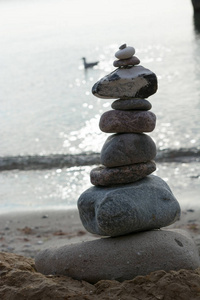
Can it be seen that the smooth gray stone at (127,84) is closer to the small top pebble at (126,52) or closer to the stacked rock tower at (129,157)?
the stacked rock tower at (129,157)

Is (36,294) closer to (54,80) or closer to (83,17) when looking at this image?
(54,80)

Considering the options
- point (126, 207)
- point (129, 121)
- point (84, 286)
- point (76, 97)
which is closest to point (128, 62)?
point (129, 121)

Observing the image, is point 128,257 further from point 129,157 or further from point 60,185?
point 60,185

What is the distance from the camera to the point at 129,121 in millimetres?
6887

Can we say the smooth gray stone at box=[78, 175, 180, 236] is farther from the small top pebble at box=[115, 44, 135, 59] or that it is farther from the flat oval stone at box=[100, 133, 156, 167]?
the small top pebble at box=[115, 44, 135, 59]

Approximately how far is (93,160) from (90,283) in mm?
8251

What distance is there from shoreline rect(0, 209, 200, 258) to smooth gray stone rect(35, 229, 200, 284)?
1.71 meters

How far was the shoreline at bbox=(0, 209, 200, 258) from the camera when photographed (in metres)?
8.91

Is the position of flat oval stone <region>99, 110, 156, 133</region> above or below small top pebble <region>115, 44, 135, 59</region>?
below

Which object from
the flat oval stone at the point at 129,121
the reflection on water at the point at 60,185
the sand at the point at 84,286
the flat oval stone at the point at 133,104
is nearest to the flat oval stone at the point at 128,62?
the flat oval stone at the point at 133,104

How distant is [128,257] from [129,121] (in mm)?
1433

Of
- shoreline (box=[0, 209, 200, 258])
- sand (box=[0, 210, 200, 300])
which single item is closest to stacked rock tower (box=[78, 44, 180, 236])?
sand (box=[0, 210, 200, 300])

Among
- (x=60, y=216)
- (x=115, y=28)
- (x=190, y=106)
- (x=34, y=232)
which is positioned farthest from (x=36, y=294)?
(x=115, y=28)

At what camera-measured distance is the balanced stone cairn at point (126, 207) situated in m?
6.59
